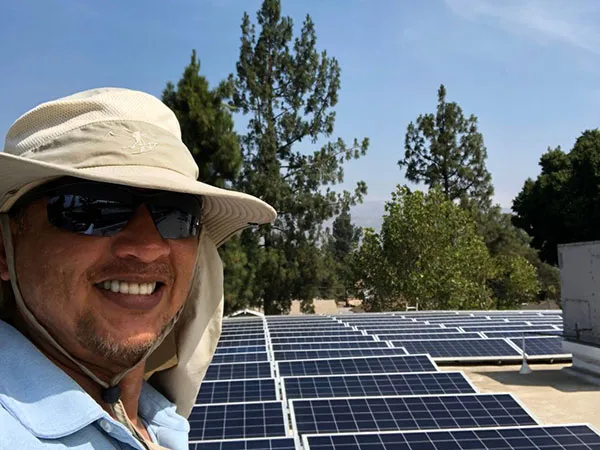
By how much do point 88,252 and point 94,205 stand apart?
0.38ft

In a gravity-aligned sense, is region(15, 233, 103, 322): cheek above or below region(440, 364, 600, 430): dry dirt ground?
above

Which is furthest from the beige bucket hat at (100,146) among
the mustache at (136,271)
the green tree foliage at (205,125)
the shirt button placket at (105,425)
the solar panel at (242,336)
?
the green tree foliage at (205,125)

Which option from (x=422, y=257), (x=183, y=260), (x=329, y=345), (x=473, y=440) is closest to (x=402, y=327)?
(x=329, y=345)

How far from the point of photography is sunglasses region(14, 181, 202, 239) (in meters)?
1.33

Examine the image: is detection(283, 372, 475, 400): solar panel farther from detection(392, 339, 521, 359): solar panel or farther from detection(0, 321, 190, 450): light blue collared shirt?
detection(0, 321, 190, 450): light blue collared shirt

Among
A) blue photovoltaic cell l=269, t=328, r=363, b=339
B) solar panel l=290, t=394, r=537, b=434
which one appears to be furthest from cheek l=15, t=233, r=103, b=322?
blue photovoltaic cell l=269, t=328, r=363, b=339

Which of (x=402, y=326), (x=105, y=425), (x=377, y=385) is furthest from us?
(x=402, y=326)

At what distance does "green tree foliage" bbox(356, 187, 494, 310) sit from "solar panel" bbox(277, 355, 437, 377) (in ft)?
52.7

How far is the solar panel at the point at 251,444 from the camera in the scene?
13.6 ft

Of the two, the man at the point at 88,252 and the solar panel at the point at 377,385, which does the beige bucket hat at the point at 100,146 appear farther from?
the solar panel at the point at 377,385

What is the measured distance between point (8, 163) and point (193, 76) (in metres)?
14.6

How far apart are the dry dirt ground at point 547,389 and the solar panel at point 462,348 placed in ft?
1.40

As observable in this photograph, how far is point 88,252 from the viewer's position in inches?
52.2

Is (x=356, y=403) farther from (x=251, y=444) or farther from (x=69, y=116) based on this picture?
(x=69, y=116)
